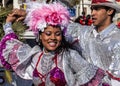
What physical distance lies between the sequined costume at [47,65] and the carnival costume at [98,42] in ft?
0.64

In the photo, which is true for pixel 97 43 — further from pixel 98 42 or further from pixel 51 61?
pixel 51 61

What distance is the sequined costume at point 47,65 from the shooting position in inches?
145

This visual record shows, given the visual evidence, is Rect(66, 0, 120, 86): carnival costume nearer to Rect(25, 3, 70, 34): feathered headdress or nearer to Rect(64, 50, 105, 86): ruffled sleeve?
Rect(64, 50, 105, 86): ruffled sleeve

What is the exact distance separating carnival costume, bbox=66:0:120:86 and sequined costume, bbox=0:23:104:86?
0.64 ft

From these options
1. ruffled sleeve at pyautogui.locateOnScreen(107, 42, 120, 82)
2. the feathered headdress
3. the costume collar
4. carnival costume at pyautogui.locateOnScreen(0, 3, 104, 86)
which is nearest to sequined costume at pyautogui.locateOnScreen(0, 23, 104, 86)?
carnival costume at pyautogui.locateOnScreen(0, 3, 104, 86)

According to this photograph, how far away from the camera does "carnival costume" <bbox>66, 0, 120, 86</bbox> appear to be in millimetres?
3940

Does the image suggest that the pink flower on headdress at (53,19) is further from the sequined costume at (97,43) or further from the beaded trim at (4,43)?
the beaded trim at (4,43)

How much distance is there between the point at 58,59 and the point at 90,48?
481mm

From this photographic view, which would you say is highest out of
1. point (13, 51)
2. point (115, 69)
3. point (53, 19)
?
point (53, 19)

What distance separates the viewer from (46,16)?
3715mm

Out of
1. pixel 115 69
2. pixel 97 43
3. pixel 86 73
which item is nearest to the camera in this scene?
pixel 115 69

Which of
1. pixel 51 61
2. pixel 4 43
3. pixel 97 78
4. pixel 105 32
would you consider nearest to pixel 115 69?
pixel 97 78

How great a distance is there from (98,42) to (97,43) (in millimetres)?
14

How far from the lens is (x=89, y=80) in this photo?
3686 mm
